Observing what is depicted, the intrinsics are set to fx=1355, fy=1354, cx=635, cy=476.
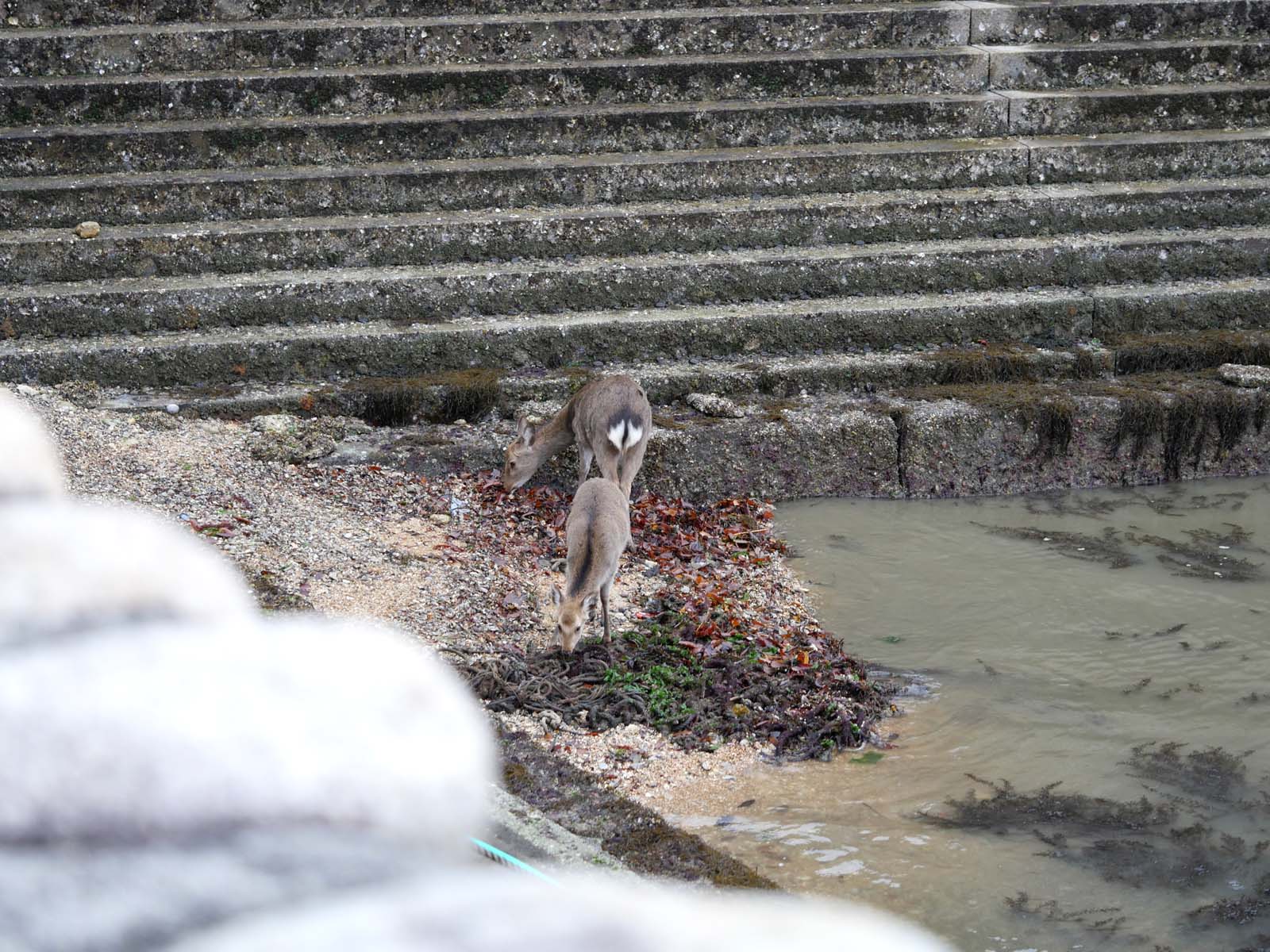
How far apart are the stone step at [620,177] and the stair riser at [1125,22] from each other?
3.29ft

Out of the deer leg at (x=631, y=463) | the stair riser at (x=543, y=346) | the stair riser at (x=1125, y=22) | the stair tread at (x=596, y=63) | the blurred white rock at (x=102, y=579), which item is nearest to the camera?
the blurred white rock at (x=102, y=579)

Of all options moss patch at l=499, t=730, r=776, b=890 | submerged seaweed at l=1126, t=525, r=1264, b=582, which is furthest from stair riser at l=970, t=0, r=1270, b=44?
moss patch at l=499, t=730, r=776, b=890

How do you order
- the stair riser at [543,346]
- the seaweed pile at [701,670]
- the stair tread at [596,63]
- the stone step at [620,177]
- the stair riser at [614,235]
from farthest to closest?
the stair tread at [596,63] → the stone step at [620,177] → the stair riser at [614,235] → the stair riser at [543,346] → the seaweed pile at [701,670]

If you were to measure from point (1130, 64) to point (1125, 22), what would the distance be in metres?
0.45

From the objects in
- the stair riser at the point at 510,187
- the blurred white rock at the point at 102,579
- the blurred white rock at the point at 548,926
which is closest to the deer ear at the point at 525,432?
the stair riser at the point at 510,187

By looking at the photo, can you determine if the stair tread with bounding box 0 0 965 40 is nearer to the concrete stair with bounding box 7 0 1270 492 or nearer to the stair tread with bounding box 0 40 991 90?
the concrete stair with bounding box 7 0 1270 492

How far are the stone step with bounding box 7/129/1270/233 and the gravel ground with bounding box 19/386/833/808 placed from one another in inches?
60.4

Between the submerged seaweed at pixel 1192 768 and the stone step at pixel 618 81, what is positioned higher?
the stone step at pixel 618 81

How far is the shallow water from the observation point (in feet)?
13.6

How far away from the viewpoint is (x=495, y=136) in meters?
8.71

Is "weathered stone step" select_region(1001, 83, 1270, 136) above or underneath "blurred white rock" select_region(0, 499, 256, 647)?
above

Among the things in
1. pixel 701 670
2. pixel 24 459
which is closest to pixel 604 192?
pixel 701 670

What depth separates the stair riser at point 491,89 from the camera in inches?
334

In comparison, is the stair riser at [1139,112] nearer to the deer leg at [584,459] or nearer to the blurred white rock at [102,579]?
the deer leg at [584,459]
